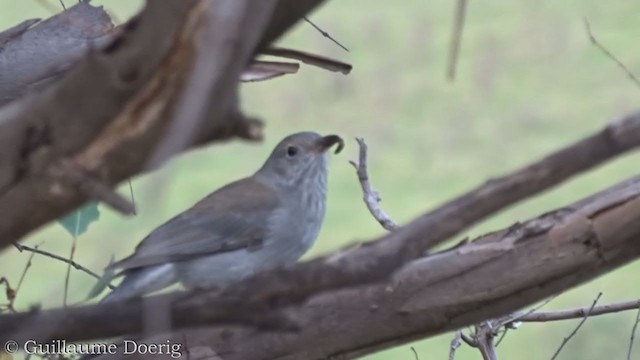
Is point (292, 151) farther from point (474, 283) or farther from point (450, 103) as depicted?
point (450, 103)

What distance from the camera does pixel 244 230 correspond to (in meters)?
1.49

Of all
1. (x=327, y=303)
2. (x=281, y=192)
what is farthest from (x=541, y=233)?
(x=281, y=192)

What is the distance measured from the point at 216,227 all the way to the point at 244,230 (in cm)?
4

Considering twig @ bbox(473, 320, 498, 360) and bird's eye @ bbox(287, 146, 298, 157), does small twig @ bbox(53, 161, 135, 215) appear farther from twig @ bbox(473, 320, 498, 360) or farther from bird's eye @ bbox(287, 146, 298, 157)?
bird's eye @ bbox(287, 146, 298, 157)

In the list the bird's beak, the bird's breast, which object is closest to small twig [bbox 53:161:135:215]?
the bird's breast

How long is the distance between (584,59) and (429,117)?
0.79 m

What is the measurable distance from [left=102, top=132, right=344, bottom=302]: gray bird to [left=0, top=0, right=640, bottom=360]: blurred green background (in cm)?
153

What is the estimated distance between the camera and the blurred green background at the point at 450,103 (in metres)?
3.48

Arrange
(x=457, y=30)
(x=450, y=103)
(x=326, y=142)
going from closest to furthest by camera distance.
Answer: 1. (x=457, y=30)
2. (x=326, y=142)
3. (x=450, y=103)

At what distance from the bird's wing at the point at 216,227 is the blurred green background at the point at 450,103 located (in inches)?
63.7

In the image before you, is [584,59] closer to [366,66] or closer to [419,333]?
[366,66]

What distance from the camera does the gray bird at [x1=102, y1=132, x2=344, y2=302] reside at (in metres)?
1.39

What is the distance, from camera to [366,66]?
191 inches

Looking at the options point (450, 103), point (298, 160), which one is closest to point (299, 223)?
point (298, 160)
